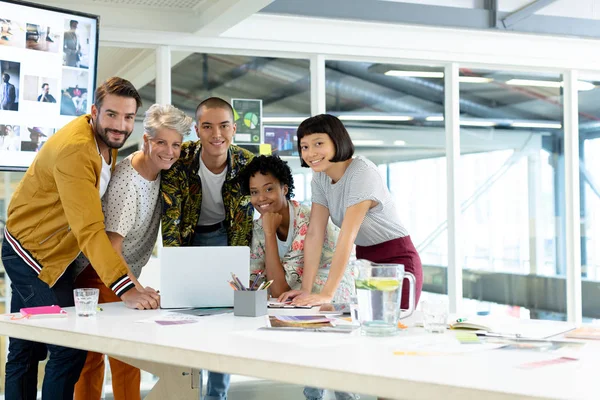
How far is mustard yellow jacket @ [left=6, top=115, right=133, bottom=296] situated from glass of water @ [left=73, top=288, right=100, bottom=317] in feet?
0.72

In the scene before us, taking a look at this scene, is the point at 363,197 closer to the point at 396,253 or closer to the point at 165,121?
the point at 396,253

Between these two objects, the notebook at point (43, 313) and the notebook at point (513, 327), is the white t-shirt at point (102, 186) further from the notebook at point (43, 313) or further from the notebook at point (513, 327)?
the notebook at point (513, 327)

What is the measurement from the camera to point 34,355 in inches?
104

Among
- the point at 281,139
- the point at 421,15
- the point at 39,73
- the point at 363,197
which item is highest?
the point at 421,15

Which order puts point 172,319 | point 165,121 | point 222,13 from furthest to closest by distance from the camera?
point 222,13
point 165,121
point 172,319

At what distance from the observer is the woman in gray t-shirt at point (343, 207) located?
8.68 ft

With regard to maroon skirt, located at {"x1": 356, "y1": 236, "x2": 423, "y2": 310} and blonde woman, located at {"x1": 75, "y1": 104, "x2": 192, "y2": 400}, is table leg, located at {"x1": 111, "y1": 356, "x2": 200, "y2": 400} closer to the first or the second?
blonde woman, located at {"x1": 75, "y1": 104, "x2": 192, "y2": 400}

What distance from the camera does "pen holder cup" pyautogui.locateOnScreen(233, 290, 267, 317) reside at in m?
2.15

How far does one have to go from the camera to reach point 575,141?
18.7 ft

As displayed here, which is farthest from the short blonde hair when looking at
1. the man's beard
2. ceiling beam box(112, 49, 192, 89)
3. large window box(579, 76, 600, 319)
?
large window box(579, 76, 600, 319)

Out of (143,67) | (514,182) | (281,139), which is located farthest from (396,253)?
(514,182)

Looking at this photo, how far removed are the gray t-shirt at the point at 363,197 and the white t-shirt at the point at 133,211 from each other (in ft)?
2.16

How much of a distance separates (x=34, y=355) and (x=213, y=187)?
0.97m

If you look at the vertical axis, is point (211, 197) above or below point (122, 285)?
above
